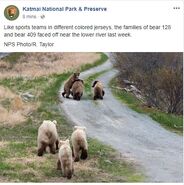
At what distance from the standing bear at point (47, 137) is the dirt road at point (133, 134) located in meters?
1.89

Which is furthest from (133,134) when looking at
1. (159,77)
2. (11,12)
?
(159,77)

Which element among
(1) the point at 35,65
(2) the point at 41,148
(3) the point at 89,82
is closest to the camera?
(2) the point at 41,148

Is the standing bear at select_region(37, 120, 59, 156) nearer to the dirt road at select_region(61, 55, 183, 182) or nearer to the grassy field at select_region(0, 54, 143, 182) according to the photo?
the grassy field at select_region(0, 54, 143, 182)

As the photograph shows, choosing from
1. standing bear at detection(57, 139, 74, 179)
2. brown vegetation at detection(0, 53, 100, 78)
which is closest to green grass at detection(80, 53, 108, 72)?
brown vegetation at detection(0, 53, 100, 78)

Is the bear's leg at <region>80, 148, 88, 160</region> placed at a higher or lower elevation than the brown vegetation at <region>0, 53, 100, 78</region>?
lower

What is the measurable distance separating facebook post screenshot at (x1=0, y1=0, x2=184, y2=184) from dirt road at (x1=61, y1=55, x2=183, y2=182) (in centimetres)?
3

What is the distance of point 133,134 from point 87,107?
469cm

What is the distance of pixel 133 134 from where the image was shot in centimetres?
1866

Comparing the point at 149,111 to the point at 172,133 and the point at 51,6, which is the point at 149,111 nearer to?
the point at 172,133

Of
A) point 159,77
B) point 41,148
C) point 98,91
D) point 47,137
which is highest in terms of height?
point 159,77

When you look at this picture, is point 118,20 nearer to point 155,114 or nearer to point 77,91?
point 155,114

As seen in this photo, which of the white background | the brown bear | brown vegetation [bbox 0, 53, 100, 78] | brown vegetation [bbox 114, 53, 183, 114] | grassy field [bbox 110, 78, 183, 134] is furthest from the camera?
brown vegetation [bbox 0, 53, 100, 78]

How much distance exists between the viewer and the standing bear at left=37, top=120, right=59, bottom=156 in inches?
566

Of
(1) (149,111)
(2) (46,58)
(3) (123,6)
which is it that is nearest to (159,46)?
(3) (123,6)
